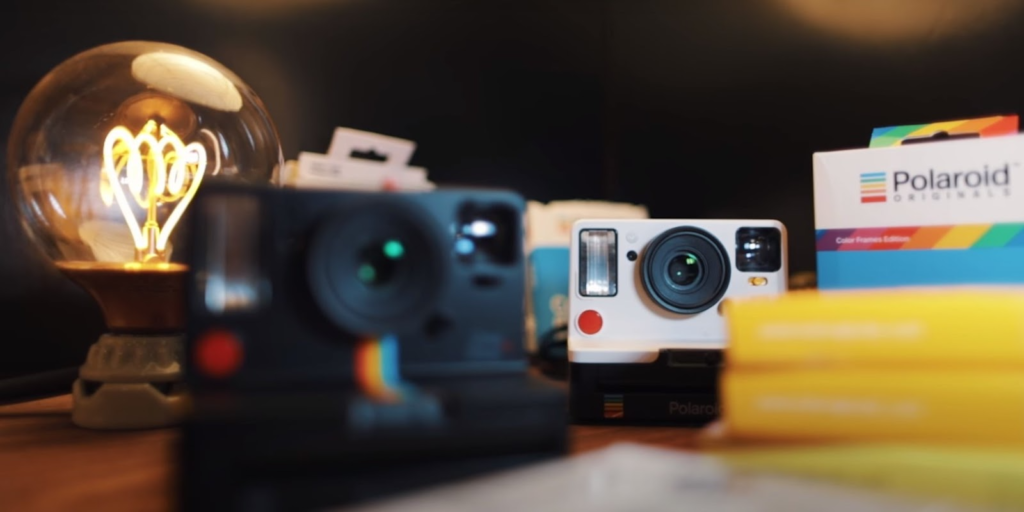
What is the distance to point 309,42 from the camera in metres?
1.45

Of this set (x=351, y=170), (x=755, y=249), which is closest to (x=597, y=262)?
(x=755, y=249)

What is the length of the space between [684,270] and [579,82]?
2.34 feet

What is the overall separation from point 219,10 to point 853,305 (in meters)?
1.17

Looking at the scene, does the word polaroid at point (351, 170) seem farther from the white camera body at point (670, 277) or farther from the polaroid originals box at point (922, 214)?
the polaroid originals box at point (922, 214)

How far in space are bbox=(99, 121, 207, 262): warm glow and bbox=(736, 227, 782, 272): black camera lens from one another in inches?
28.9

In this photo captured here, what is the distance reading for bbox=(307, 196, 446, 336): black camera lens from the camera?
2.21 ft

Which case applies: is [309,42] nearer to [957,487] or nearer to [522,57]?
[522,57]

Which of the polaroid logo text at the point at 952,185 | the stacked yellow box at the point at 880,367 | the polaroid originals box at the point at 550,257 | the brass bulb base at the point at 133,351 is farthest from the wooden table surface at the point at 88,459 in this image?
the polaroid originals box at the point at 550,257

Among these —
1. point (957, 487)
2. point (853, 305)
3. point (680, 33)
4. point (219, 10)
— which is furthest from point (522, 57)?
point (957, 487)

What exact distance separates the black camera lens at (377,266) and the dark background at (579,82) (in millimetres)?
773

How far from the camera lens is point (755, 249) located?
109cm

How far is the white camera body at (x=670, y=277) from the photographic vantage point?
1071 millimetres

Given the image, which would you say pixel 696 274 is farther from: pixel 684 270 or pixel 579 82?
pixel 579 82

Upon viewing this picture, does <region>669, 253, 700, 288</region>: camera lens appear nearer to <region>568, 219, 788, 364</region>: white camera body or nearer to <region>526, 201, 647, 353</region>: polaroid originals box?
<region>568, 219, 788, 364</region>: white camera body
